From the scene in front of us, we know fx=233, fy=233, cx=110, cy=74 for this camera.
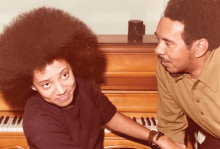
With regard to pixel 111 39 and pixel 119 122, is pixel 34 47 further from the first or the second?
Answer: pixel 111 39

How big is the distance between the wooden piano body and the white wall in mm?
561

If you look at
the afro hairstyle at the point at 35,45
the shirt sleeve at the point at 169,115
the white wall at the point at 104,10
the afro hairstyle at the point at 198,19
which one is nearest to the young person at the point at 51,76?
the afro hairstyle at the point at 35,45

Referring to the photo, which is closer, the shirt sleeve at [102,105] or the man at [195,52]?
the man at [195,52]

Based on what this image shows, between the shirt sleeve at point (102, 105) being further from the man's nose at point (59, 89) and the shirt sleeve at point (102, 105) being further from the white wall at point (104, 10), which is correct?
the white wall at point (104, 10)

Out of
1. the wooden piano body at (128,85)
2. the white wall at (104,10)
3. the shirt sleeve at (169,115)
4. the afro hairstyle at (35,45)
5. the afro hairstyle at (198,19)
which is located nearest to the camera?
the afro hairstyle at (35,45)

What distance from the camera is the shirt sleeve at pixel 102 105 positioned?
1.57 metres

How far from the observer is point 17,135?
1831mm

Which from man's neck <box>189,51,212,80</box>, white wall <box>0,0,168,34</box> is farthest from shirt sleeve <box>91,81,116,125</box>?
white wall <box>0,0,168,34</box>

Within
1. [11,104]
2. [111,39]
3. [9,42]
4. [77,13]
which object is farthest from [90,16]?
[9,42]

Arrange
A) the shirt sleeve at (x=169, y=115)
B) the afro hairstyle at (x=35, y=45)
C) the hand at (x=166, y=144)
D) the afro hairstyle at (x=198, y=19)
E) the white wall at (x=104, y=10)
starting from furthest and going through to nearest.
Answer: the white wall at (x=104, y=10)
the shirt sleeve at (x=169, y=115)
the hand at (x=166, y=144)
the afro hairstyle at (x=198, y=19)
the afro hairstyle at (x=35, y=45)

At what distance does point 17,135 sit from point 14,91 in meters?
0.57

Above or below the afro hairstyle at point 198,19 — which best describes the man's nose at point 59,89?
below

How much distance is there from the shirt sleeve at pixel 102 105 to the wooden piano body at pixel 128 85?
0.30 meters

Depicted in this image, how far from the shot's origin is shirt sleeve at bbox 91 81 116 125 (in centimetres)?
157
